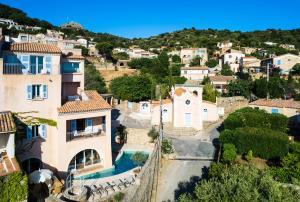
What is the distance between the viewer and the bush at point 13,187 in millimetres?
18062

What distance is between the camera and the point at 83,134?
94.6 feet

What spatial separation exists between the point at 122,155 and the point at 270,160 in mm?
16005

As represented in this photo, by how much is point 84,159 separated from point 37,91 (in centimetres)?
816

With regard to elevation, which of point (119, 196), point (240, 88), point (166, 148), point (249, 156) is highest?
point (240, 88)

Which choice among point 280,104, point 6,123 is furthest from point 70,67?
point 280,104

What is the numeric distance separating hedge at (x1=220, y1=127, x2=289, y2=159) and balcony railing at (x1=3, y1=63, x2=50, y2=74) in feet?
61.9

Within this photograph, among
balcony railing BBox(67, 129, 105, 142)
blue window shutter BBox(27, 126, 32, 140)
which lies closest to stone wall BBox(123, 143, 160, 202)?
balcony railing BBox(67, 129, 105, 142)

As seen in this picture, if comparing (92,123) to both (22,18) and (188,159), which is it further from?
(22,18)

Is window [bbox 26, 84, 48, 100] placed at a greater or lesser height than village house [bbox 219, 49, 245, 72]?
lesser

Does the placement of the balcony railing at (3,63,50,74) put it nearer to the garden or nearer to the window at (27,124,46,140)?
the window at (27,124,46,140)

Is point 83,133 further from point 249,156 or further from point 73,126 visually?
point 249,156

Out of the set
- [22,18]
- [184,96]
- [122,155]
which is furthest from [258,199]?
[22,18]

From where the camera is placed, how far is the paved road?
24580mm

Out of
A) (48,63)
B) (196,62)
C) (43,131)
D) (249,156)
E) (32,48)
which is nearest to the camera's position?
(43,131)
